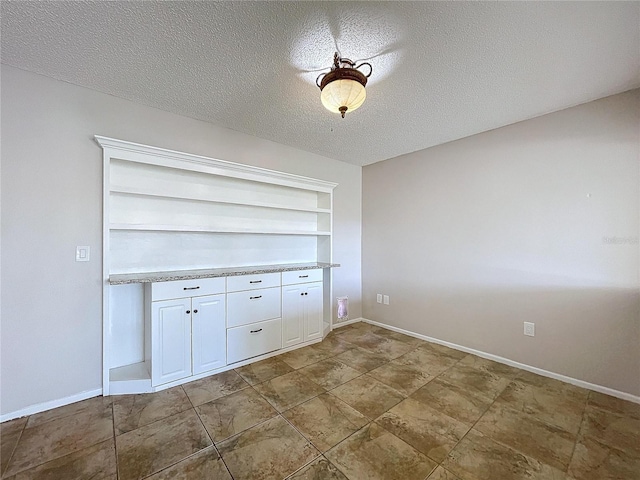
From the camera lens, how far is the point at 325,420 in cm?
190

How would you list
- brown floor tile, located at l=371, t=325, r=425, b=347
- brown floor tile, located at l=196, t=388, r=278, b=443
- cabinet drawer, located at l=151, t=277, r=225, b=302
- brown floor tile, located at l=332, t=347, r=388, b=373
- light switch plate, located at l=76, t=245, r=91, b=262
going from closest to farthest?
brown floor tile, located at l=196, t=388, r=278, b=443
light switch plate, located at l=76, t=245, r=91, b=262
cabinet drawer, located at l=151, t=277, r=225, b=302
brown floor tile, located at l=332, t=347, r=388, b=373
brown floor tile, located at l=371, t=325, r=425, b=347

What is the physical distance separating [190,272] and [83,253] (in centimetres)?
83

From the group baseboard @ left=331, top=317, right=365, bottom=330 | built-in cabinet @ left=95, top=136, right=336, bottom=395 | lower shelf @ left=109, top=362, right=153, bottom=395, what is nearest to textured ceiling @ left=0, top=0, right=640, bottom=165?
built-in cabinet @ left=95, top=136, right=336, bottom=395

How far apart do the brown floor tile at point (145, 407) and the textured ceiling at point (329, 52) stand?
2.55 meters

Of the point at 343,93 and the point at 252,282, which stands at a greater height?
the point at 343,93

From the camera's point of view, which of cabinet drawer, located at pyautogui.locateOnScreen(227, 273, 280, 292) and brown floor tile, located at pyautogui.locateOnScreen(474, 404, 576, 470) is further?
cabinet drawer, located at pyautogui.locateOnScreen(227, 273, 280, 292)

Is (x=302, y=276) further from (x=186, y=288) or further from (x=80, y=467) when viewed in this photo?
(x=80, y=467)

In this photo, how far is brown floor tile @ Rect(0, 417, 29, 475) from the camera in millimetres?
1535

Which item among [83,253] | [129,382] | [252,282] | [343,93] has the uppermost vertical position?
[343,93]

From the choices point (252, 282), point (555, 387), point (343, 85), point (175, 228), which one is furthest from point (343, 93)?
point (555, 387)

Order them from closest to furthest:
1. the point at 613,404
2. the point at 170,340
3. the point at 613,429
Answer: the point at 613,429
the point at 613,404
the point at 170,340

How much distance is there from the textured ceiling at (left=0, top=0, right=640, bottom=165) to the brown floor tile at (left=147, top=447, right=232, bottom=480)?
2.54 m

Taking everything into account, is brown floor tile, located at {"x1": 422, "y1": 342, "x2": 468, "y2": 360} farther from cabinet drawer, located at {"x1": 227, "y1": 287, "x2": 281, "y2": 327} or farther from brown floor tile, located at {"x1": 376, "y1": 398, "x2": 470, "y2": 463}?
cabinet drawer, located at {"x1": 227, "y1": 287, "x2": 281, "y2": 327}

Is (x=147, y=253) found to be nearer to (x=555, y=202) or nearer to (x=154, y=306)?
(x=154, y=306)
